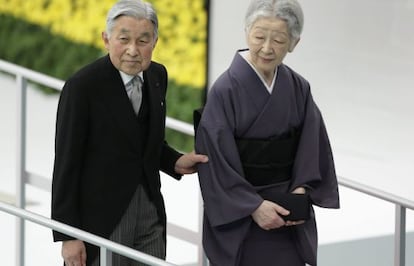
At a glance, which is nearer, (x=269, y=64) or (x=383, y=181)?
(x=269, y=64)

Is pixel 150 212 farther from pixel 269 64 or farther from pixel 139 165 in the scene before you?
pixel 269 64

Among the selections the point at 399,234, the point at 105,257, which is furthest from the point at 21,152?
the point at 105,257

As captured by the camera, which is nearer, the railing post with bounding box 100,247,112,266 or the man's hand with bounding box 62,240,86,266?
the railing post with bounding box 100,247,112,266

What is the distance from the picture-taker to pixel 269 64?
3.45m

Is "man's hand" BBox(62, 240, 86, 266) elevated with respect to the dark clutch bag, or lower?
lower

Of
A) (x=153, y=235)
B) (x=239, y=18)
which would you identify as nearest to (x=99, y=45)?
(x=239, y=18)

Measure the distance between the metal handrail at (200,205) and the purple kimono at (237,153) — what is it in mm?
622

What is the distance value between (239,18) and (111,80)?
4.22m

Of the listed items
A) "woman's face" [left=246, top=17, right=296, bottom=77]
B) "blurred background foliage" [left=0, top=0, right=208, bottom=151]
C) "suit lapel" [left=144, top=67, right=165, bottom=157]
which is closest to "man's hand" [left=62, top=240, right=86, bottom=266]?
"suit lapel" [left=144, top=67, right=165, bottom=157]

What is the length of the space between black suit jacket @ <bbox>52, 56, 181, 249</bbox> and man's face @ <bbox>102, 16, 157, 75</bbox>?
7 cm

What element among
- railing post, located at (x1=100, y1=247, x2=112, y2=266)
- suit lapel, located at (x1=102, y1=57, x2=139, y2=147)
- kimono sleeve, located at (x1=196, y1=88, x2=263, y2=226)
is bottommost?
railing post, located at (x1=100, y1=247, x2=112, y2=266)

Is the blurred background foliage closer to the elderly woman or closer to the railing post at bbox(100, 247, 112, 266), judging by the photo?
the elderly woman

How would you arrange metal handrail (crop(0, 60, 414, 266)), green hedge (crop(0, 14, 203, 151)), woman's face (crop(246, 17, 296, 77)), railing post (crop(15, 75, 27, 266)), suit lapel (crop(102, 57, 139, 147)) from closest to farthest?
woman's face (crop(246, 17, 296, 77)) < suit lapel (crop(102, 57, 139, 147)) < metal handrail (crop(0, 60, 414, 266)) < railing post (crop(15, 75, 27, 266)) < green hedge (crop(0, 14, 203, 151))

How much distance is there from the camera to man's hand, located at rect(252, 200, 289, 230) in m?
3.42
